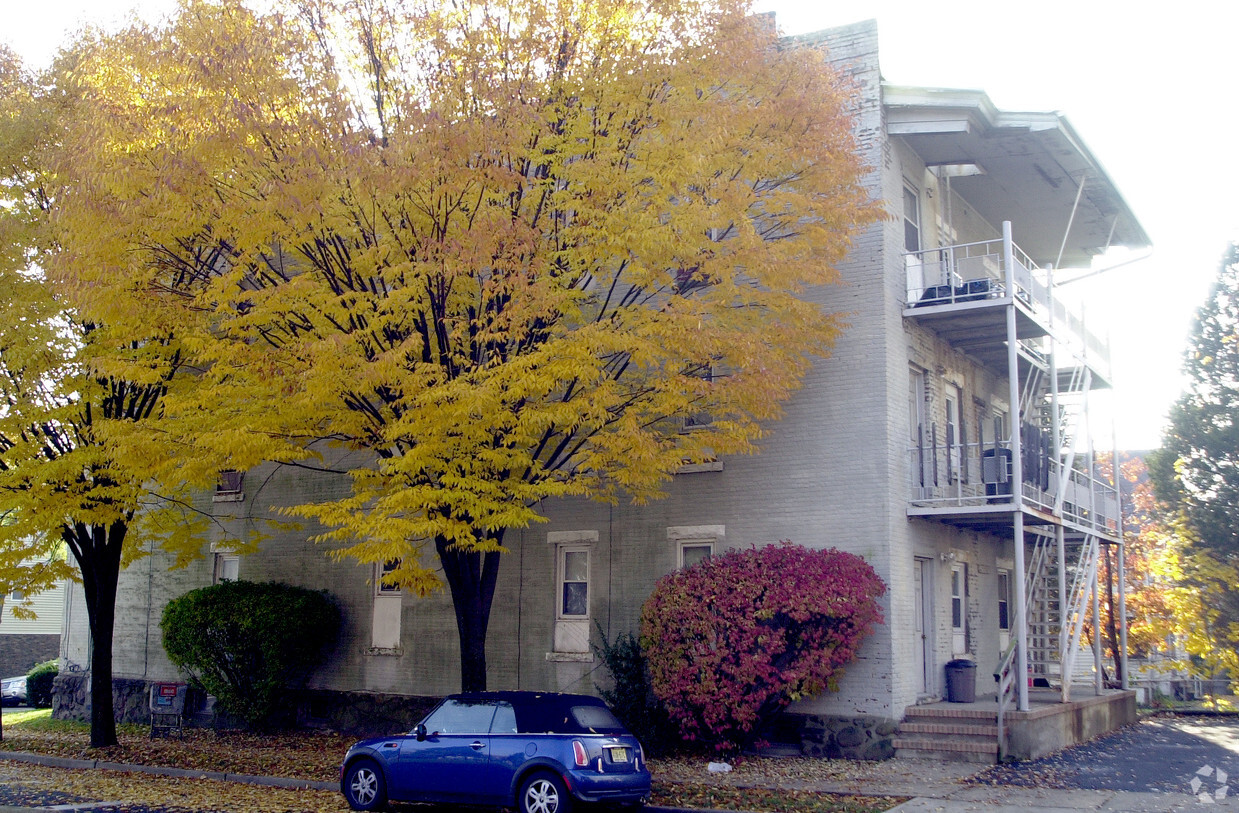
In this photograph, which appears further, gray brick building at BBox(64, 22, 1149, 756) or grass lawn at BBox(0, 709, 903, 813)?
gray brick building at BBox(64, 22, 1149, 756)

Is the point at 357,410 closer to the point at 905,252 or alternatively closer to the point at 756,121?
the point at 756,121

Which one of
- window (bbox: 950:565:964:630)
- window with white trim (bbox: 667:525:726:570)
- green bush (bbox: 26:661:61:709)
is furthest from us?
green bush (bbox: 26:661:61:709)

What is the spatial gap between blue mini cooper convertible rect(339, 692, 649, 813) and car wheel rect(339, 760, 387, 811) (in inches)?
0.5

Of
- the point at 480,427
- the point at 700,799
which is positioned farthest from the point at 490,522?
the point at 700,799

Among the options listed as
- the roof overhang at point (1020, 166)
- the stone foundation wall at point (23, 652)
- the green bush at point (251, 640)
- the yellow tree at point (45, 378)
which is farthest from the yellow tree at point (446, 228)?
the stone foundation wall at point (23, 652)

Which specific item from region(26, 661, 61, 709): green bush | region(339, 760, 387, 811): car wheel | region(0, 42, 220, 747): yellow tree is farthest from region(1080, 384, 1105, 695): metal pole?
region(26, 661, 61, 709): green bush

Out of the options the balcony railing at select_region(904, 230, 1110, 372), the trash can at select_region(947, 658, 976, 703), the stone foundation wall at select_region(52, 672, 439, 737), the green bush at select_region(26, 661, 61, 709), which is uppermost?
the balcony railing at select_region(904, 230, 1110, 372)

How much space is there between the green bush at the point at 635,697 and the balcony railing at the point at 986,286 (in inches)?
292

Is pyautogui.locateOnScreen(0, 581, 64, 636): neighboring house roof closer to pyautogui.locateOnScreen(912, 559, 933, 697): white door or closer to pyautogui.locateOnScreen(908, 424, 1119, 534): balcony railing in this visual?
pyautogui.locateOnScreen(912, 559, 933, 697): white door

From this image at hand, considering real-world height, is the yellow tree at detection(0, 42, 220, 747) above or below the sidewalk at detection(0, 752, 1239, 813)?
above

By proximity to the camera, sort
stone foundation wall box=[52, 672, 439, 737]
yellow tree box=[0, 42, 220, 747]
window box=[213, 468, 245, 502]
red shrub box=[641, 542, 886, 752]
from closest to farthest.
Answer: red shrub box=[641, 542, 886, 752] < yellow tree box=[0, 42, 220, 747] < stone foundation wall box=[52, 672, 439, 737] < window box=[213, 468, 245, 502]

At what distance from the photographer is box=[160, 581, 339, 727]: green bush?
19891 mm

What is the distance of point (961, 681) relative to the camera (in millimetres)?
17438

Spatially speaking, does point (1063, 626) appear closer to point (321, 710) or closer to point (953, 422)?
point (953, 422)
